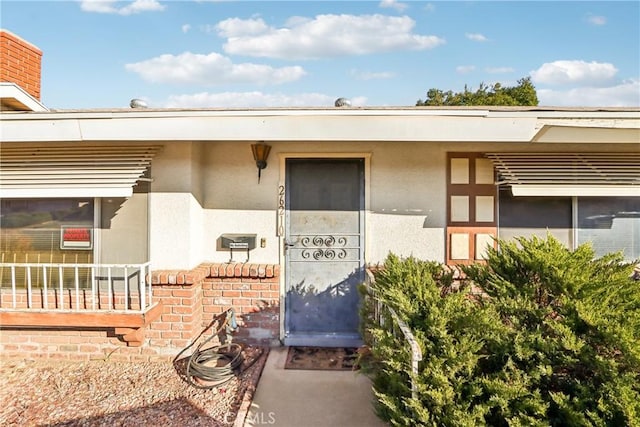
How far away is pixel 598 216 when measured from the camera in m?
4.26

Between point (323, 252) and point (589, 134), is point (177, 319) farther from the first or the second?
point (589, 134)

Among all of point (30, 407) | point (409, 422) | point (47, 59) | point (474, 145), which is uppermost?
point (47, 59)

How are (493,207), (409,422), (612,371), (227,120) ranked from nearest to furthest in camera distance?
A: (612,371), (409,422), (227,120), (493,207)

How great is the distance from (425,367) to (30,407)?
11.9 feet

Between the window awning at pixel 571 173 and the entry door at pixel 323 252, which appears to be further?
the entry door at pixel 323 252

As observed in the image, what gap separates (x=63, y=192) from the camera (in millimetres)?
3791

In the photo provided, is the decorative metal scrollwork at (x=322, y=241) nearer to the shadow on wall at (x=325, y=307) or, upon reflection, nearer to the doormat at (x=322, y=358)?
the shadow on wall at (x=325, y=307)

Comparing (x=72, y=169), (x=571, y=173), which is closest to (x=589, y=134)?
(x=571, y=173)

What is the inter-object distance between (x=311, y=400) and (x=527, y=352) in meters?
2.05

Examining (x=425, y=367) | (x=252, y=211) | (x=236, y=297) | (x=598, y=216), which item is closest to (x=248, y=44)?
(x=252, y=211)

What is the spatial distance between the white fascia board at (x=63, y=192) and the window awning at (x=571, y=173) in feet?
14.4

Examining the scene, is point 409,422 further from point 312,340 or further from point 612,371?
point 312,340

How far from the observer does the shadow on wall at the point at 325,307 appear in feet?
14.8

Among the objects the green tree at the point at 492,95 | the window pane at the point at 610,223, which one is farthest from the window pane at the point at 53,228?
the green tree at the point at 492,95
